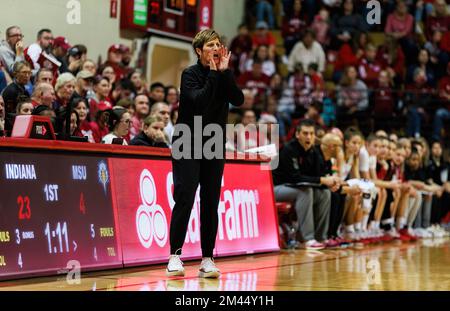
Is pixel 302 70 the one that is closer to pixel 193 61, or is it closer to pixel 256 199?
pixel 193 61

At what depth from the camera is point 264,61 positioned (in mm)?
18547

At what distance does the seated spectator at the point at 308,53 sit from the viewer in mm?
18750

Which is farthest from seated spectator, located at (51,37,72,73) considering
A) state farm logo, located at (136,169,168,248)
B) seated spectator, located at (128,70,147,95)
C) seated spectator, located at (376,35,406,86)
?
seated spectator, located at (376,35,406,86)

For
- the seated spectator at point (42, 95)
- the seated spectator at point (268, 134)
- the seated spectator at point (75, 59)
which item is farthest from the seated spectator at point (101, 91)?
the seated spectator at point (268, 134)

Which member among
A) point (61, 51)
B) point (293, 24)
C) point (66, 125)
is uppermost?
point (293, 24)

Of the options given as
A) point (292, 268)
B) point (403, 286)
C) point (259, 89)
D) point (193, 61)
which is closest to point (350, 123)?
point (259, 89)

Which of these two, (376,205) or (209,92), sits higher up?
(209,92)

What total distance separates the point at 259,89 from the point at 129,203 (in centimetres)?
1066

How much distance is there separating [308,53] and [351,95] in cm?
144

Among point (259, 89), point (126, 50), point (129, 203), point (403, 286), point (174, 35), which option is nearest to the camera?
point (403, 286)

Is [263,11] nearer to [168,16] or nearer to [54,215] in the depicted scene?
[168,16]

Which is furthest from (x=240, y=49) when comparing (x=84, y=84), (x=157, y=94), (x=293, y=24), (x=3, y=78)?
(x=3, y=78)

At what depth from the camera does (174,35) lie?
17.0m

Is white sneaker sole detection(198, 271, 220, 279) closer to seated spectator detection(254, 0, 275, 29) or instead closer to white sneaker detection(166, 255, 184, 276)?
white sneaker detection(166, 255, 184, 276)
